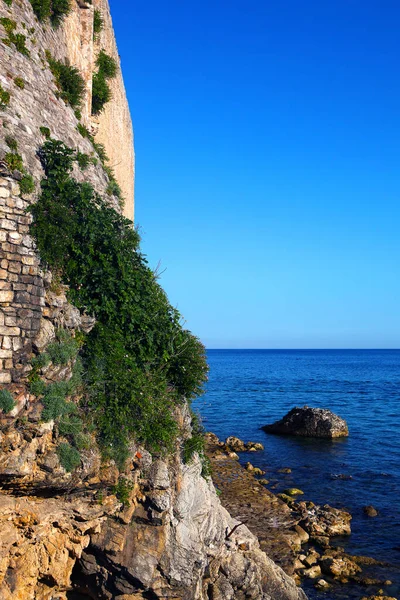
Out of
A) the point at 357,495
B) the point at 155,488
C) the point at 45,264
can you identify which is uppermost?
the point at 45,264

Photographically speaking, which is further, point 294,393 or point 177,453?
point 294,393

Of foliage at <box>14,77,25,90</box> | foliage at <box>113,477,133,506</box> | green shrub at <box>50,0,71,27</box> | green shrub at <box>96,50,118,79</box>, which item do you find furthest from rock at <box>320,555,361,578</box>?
green shrub at <box>96,50,118,79</box>

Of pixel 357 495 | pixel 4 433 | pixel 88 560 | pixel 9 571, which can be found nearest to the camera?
pixel 4 433

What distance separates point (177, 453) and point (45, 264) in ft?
16.5

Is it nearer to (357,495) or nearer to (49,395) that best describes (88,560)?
(49,395)

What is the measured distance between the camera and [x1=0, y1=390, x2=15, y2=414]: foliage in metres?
7.90

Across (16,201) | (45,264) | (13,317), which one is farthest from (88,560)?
(16,201)

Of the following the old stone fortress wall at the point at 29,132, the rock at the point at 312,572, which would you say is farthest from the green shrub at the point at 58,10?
the rock at the point at 312,572

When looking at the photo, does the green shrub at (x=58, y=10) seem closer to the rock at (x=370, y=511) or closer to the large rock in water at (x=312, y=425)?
the rock at (x=370, y=511)

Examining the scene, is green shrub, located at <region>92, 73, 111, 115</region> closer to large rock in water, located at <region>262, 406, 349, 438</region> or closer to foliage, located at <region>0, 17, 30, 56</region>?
foliage, located at <region>0, 17, 30, 56</region>

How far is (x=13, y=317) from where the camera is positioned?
8508mm

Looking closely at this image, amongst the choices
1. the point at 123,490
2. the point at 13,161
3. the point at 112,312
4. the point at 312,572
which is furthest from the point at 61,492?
the point at 312,572

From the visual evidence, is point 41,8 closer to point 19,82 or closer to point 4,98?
point 19,82

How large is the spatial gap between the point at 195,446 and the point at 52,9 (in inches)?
499
